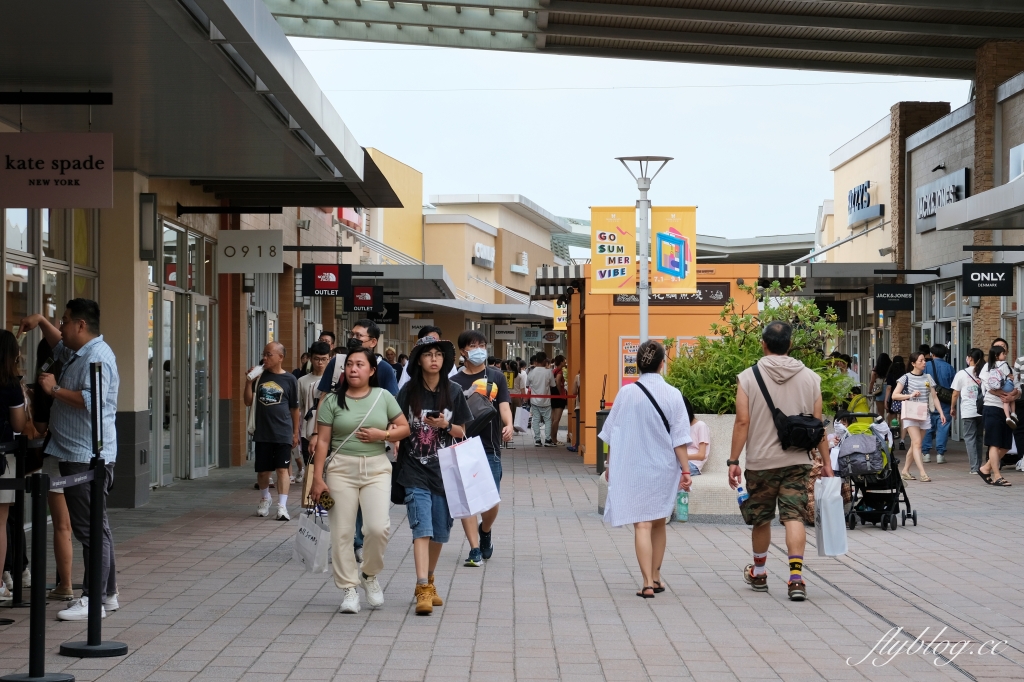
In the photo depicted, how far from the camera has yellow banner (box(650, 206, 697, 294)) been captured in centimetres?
1861

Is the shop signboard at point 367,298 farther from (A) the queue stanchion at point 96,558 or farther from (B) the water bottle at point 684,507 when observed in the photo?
(A) the queue stanchion at point 96,558

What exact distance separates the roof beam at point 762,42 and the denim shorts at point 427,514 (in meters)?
20.3

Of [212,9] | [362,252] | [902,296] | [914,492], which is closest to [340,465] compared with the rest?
[212,9]

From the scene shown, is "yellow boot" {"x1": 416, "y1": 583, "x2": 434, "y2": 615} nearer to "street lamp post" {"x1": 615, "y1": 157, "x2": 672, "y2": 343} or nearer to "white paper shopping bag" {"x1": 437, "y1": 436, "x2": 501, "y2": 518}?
"white paper shopping bag" {"x1": 437, "y1": 436, "x2": 501, "y2": 518}

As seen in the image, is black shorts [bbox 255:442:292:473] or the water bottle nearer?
the water bottle

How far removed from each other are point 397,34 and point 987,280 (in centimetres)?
1312

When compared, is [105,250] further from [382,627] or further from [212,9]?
[382,627]

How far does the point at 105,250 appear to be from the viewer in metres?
13.9

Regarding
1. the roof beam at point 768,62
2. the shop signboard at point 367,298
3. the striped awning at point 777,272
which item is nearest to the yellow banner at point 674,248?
the striped awning at point 777,272

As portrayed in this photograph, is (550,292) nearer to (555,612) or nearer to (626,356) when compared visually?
(626,356)

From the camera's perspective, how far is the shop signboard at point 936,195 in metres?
27.7

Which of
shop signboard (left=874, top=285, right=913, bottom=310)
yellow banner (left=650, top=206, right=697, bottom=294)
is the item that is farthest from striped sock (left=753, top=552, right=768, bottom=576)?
shop signboard (left=874, top=285, right=913, bottom=310)

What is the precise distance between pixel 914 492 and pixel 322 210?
1641 centimetres

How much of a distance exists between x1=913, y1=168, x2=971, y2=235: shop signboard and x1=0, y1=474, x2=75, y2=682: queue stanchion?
2350 cm
